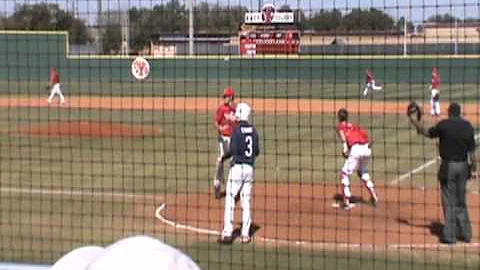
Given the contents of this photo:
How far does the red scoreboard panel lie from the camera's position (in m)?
8.00

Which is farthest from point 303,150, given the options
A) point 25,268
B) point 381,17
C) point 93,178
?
point 25,268

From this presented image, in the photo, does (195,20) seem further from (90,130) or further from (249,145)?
(90,130)

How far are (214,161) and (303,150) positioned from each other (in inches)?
94.3

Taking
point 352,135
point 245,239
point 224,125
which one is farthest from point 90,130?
point 245,239

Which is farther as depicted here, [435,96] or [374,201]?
[435,96]

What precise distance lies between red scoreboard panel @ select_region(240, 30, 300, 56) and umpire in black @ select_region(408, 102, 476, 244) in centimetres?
353

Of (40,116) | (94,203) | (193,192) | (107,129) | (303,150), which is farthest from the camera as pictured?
(40,116)

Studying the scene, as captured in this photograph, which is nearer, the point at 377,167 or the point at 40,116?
the point at 377,167

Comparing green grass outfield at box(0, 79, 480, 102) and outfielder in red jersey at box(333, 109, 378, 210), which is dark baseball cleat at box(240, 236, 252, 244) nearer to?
outfielder in red jersey at box(333, 109, 378, 210)

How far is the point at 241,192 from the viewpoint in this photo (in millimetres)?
12445

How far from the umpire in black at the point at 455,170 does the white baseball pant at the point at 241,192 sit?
7.51 ft

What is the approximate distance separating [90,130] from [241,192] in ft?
45.8

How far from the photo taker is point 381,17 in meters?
8.16

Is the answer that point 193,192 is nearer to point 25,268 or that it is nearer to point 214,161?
point 214,161
